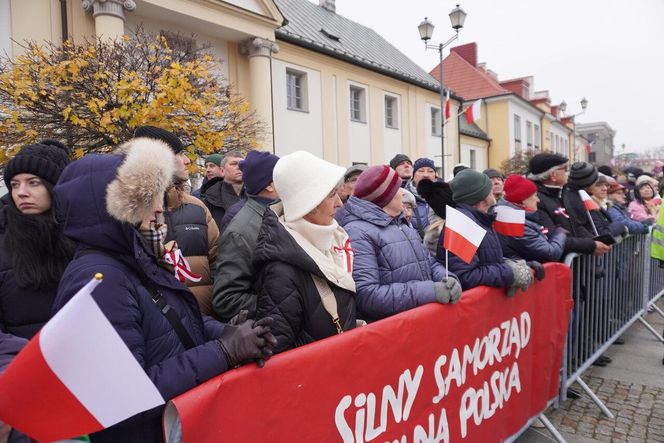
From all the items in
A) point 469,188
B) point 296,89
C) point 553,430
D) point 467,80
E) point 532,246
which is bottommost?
point 553,430

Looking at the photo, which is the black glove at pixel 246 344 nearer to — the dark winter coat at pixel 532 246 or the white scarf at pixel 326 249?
the white scarf at pixel 326 249

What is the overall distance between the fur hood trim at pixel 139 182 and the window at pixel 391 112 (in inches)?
780

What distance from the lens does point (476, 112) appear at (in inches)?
765

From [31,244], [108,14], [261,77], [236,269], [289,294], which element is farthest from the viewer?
[261,77]

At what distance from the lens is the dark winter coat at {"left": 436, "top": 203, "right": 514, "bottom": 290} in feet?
9.04

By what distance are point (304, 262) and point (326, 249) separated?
251mm

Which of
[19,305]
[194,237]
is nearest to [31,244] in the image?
[19,305]

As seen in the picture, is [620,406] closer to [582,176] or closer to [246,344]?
[582,176]

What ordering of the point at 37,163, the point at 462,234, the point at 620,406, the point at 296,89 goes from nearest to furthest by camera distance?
1. the point at 37,163
2. the point at 462,234
3. the point at 620,406
4. the point at 296,89

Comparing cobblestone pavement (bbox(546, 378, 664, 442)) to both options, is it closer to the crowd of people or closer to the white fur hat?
the crowd of people

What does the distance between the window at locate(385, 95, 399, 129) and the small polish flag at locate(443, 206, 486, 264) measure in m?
18.8

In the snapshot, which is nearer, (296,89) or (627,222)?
(627,222)

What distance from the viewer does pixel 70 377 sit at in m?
1.06

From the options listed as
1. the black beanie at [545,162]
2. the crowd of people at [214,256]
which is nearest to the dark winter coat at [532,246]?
the crowd of people at [214,256]
